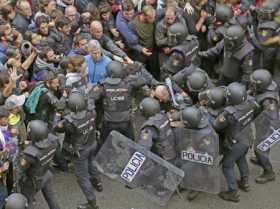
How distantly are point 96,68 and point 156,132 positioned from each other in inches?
72.5

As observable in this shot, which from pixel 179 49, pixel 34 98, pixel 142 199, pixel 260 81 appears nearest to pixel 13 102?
pixel 34 98

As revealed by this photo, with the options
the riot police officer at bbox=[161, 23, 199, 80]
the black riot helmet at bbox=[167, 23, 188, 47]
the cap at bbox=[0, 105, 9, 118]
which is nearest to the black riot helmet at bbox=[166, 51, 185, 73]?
the riot police officer at bbox=[161, 23, 199, 80]

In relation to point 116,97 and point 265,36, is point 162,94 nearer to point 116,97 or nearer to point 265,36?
point 116,97

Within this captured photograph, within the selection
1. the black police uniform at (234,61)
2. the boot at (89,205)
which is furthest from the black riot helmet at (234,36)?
the boot at (89,205)

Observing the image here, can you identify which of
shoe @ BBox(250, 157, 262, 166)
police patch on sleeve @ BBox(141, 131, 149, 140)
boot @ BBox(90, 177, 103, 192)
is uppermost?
police patch on sleeve @ BBox(141, 131, 149, 140)

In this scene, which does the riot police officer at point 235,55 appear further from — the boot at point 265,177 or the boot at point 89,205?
the boot at point 89,205

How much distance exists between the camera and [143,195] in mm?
8859

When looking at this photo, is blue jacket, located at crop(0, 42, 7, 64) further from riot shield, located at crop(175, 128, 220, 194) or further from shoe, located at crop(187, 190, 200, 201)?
shoe, located at crop(187, 190, 200, 201)

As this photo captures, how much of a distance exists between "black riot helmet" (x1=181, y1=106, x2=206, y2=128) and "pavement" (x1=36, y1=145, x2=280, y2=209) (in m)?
1.29

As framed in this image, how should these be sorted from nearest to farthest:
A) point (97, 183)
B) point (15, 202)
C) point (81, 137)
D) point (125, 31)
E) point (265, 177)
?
point (15, 202) → point (81, 137) → point (97, 183) → point (265, 177) → point (125, 31)

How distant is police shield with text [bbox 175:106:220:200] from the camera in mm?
8500

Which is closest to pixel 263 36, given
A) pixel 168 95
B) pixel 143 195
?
pixel 168 95

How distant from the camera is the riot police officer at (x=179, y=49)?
10191mm

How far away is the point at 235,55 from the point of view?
10.3 m
